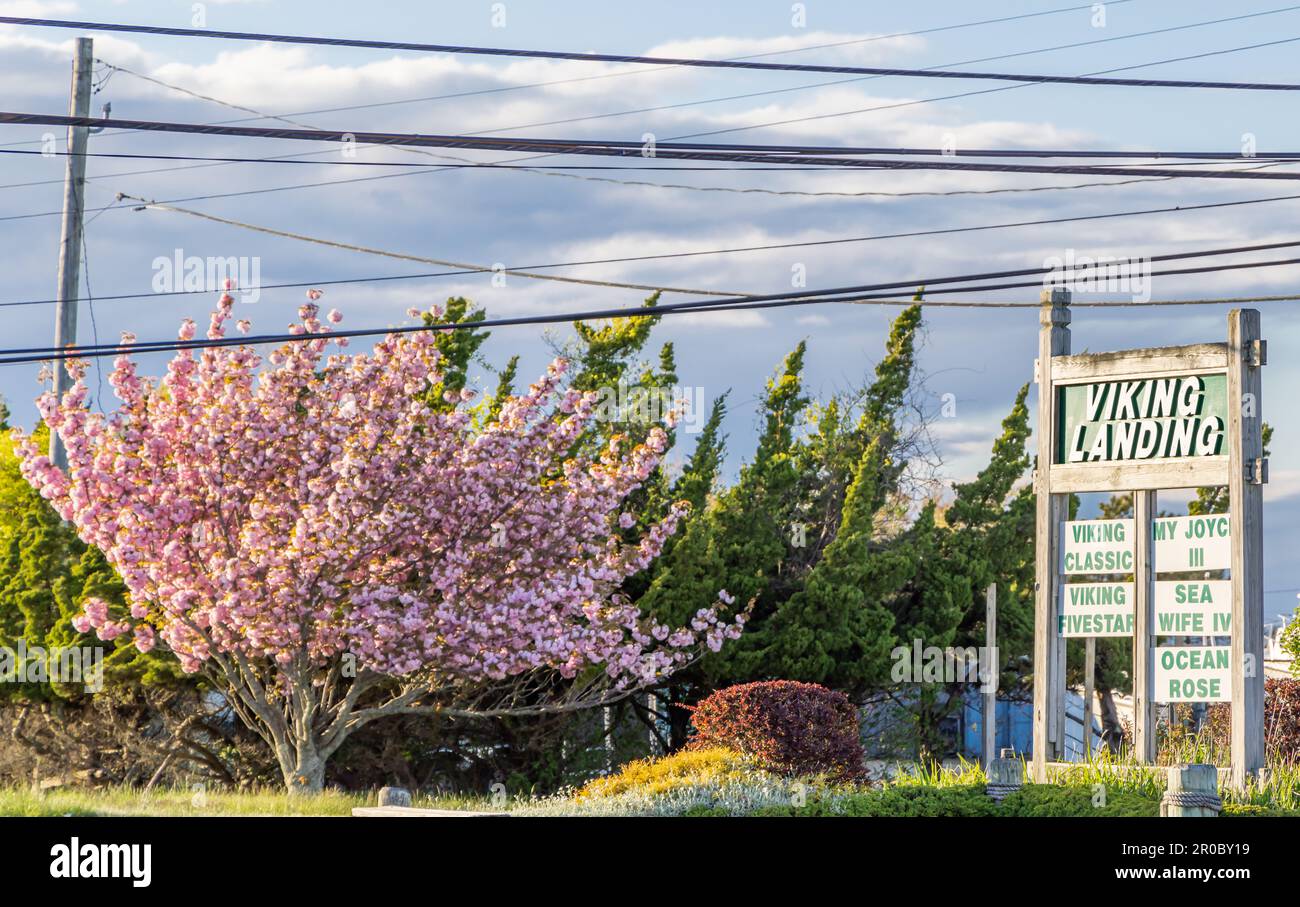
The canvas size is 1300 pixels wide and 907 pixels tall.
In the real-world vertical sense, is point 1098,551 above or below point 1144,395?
below

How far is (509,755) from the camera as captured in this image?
21.8 metres

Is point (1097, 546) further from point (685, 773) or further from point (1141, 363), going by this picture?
point (685, 773)

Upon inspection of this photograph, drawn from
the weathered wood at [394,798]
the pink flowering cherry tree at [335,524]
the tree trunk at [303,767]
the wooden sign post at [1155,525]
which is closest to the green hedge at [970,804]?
the wooden sign post at [1155,525]

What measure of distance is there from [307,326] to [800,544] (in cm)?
823

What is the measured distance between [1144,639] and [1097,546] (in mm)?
1116

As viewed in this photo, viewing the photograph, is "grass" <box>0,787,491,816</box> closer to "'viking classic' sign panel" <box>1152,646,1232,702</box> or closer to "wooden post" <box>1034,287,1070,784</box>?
"wooden post" <box>1034,287,1070,784</box>

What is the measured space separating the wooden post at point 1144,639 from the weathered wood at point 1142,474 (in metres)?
0.27
